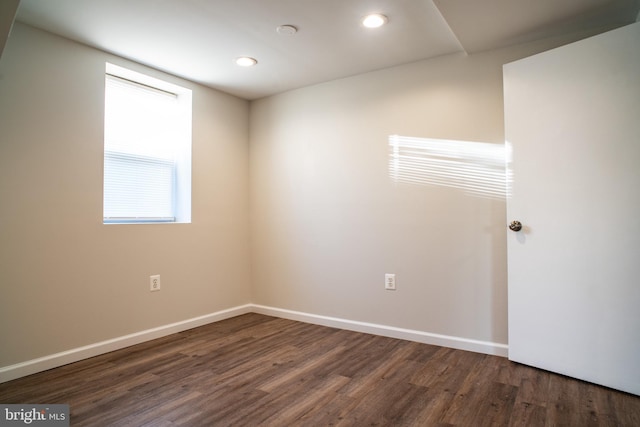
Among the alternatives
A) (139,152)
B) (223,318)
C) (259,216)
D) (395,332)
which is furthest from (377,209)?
(139,152)

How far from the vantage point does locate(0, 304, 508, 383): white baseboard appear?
2381 mm

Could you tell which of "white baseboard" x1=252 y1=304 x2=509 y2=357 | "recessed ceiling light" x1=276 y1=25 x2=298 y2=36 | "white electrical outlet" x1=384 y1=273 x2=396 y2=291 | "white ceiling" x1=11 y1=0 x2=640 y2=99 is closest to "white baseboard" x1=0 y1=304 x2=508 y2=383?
"white baseboard" x1=252 y1=304 x2=509 y2=357

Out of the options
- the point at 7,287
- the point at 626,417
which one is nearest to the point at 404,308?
the point at 626,417

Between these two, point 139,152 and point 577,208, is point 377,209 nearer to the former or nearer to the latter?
point 577,208

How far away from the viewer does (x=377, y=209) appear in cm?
318

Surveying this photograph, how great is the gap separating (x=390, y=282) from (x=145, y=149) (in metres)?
2.33

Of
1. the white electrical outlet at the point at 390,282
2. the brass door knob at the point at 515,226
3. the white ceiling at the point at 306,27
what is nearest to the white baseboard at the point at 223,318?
the white electrical outlet at the point at 390,282

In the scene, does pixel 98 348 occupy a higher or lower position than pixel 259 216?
lower

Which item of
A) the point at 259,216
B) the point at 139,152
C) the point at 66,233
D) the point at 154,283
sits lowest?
the point at 154,283

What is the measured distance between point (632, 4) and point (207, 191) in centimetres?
327

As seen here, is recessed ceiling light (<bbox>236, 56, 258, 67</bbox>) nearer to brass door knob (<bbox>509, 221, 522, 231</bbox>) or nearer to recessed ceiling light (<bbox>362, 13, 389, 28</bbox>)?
recessed ceiling light (<bbox>362, 13, 389, 28</bbox>)

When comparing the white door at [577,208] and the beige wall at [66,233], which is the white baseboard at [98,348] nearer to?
the beige wall at [66,233]

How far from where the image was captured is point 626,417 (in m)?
1.80

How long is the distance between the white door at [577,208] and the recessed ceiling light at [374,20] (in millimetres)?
889
